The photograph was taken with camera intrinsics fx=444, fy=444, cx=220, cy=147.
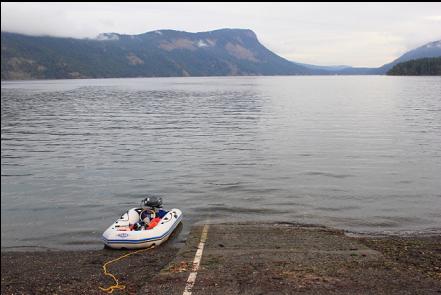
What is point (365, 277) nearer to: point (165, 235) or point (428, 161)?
point (165, 235)

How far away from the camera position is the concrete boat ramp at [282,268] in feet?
36.7

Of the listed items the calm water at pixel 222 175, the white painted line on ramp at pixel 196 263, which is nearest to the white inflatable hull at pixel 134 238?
the calm water at pixel 222 175

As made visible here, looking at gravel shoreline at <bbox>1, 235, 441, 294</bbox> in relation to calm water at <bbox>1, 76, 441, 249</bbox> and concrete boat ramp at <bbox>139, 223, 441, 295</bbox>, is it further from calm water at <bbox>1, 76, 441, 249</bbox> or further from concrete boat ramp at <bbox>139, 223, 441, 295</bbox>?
calm water at <bbox>1, 76, 441, 249</bbox>

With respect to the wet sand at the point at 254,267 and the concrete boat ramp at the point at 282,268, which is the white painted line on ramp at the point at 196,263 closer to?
the concrete boat ramp at the point at 282,268

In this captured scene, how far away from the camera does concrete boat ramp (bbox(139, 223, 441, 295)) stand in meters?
11.2

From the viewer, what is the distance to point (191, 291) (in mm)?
11219

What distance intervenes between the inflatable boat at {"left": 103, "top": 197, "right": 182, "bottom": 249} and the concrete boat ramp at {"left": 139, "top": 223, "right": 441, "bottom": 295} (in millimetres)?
1363

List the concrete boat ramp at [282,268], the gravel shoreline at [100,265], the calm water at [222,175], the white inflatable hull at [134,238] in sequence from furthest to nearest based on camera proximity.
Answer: the calm water at [222,175] → the white inflatable hull at [134,238] → the gravel shoreline at [100,265] → the concrete boat ramp at [282,268]

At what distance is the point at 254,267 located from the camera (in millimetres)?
12828

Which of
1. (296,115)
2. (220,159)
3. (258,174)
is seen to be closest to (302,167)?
(258,174)

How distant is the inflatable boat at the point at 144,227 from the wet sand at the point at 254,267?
17.2 inches

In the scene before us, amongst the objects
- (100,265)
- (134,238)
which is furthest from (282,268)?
(134,238)

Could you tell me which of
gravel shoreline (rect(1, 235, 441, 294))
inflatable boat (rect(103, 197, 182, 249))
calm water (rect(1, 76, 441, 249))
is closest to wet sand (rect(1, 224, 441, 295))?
gravel shoreline (rect(1, 235, 441, 294))

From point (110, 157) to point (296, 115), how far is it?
34710 mm
